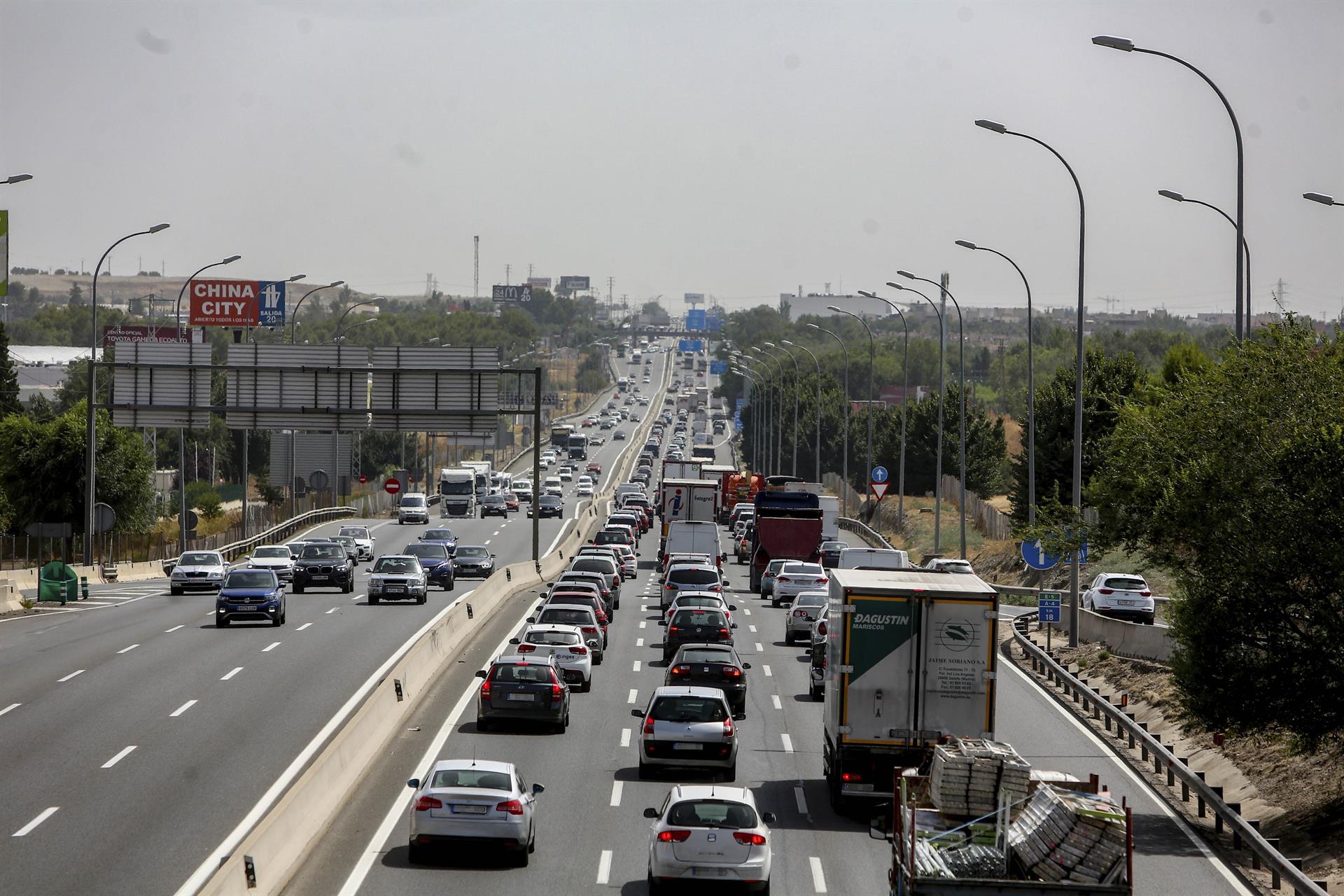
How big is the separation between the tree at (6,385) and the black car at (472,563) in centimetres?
3650

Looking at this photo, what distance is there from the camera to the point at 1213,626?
73.4ft

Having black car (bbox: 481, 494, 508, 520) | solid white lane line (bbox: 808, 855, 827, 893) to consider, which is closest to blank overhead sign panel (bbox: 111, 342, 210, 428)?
solid white lane line (bbox: 808, 855, 827, 893)

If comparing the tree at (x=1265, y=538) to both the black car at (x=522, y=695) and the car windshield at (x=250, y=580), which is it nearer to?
the black car at (x=522, y=695)

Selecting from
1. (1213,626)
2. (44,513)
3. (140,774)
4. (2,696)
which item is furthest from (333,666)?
(44,513)

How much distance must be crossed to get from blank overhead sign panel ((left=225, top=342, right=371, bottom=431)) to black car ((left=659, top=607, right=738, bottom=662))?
57.5 ft

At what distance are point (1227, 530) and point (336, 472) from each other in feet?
261

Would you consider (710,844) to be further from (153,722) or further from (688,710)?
(153,722)

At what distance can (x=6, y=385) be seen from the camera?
92.8 metres

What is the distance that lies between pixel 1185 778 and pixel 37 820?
14850 millimetres

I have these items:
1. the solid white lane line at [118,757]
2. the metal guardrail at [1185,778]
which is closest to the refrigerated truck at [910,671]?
the metal guardrail at [1185,778]

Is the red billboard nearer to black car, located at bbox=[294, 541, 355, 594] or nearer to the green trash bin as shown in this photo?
black car, located at bbox=[294, 541, 355, 594]

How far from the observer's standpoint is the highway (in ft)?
60.7

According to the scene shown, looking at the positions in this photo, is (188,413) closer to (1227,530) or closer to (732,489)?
(1227,530)

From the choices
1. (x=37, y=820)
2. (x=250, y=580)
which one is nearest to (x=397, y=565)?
(x=250, y=580)
